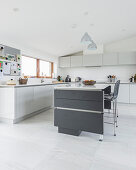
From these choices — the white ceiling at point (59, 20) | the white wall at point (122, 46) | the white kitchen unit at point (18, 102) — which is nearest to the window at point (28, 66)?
the white ceiling at point (59, 20)

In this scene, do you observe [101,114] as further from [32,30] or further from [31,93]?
[32,30]

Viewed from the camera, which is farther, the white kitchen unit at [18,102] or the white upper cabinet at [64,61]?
the white upper cabinet at [64,61]

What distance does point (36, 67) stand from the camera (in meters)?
5.01

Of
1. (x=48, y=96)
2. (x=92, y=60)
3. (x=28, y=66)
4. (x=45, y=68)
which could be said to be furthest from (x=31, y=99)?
(x=92, y=60)

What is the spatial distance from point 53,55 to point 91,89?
13.5 feet

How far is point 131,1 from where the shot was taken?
295 centimetres

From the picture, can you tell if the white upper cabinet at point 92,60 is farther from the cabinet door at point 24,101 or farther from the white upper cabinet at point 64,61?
the cabinet door at point 24,101

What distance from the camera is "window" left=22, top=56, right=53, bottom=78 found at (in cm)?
442

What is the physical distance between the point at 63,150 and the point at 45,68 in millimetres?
4205

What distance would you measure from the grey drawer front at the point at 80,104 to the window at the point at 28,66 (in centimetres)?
234

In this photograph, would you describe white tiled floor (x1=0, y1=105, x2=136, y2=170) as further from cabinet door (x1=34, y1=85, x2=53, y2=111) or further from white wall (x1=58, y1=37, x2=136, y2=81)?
white wall (x1=58, y1=37, x2=136, y2=81)

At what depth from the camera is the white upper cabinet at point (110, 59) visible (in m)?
5.42

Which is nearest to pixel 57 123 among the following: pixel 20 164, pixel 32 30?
pixel 20 164

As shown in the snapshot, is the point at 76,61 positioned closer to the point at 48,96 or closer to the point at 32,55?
the point at 32,55
